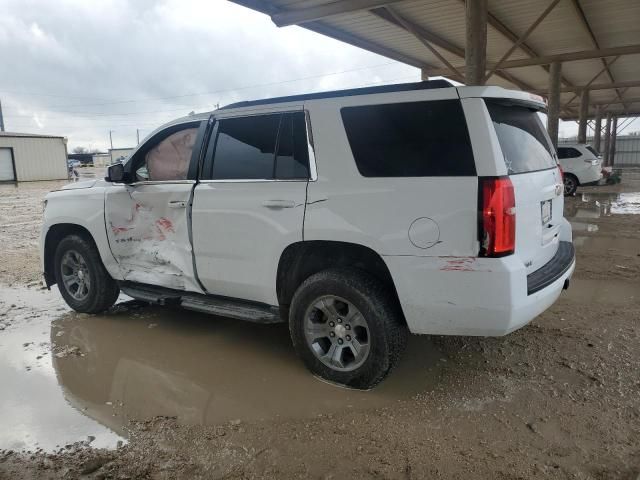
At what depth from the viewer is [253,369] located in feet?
12.3

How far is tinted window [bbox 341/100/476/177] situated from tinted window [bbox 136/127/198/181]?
1.59 m

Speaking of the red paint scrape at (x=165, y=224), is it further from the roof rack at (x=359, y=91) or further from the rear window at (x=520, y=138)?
the rear window at (x=520, y=138)

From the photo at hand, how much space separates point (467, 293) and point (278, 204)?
1.43 metres

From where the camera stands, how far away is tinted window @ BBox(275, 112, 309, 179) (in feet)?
11.2

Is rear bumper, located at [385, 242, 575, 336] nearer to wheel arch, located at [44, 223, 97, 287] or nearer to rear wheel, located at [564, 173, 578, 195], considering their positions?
wheel arch, located at [44, 223, 97, 287]

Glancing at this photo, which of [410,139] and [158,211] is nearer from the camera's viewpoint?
[410,139]

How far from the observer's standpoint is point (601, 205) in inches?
519

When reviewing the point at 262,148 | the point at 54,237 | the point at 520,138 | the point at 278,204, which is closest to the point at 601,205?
the point at 520,138

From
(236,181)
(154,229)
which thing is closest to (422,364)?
(236,181)

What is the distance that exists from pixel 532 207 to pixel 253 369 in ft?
7.73

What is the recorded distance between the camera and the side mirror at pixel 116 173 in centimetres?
433

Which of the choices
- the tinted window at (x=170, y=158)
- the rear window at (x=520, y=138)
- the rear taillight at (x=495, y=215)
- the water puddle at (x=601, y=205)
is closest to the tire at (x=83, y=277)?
the tinted window at (x=170, y=158)

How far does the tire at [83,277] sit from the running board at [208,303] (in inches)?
12.4

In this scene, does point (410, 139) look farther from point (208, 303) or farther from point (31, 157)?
point (31, 157)
